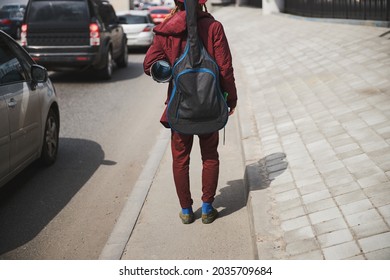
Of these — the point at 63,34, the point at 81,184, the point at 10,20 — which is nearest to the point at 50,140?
the point at 81,184

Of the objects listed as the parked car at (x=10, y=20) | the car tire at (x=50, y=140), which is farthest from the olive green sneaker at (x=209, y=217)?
the parked car at (x=10, y=20)

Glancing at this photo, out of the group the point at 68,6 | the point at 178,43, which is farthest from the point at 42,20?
the point at 178,43

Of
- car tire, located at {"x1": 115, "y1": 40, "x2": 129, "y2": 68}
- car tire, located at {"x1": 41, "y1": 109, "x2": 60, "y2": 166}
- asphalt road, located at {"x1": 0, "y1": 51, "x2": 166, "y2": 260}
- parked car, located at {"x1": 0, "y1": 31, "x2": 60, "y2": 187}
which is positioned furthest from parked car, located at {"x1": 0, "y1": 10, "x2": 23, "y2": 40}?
parked car, located at {"x1": 0, "y1": 31, "x2": 60, "y2": 187}

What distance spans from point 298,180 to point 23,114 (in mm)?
2841

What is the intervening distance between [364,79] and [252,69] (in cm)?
396

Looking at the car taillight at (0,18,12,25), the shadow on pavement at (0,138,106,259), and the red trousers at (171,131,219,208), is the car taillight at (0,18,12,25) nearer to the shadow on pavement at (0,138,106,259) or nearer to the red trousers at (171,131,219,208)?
the shadow on pavement at (0,138,106,259)

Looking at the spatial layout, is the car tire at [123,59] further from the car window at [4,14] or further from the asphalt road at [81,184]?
the car window at [4,14]

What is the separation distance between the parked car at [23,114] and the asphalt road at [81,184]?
328mm

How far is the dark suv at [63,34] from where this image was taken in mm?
13555

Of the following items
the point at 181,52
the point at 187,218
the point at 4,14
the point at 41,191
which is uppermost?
the point at 181,52

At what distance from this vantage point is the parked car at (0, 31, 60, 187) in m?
5.57

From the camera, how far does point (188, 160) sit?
194 inches

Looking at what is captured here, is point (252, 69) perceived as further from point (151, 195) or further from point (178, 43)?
point (178, 43)

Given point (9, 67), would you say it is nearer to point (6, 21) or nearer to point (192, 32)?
point (192, 32)
